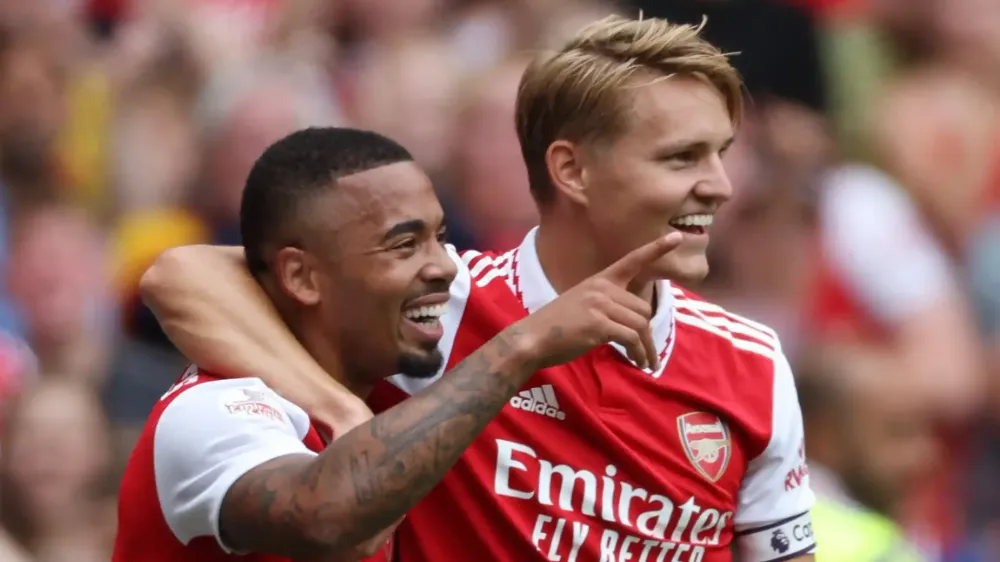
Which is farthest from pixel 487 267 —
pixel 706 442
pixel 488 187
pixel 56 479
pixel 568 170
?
pixel 488 187

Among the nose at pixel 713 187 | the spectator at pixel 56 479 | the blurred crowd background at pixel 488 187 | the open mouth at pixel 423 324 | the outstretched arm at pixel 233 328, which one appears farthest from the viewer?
the blurred crowd background at pixel 488 187

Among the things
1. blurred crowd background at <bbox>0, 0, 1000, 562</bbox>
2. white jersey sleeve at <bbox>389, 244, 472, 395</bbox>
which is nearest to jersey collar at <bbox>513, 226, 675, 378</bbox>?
white jersey sleeve at <bbox>389, 244, 472, 395</bbox>

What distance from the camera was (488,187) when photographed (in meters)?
6.22

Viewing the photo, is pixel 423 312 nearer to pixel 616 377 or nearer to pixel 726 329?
pixel 616 377

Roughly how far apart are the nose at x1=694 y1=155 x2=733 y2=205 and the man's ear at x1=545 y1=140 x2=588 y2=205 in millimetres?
265

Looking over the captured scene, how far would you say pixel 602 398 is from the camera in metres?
3.80

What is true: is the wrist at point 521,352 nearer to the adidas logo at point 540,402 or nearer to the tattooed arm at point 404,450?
the tattooed arm at point 404,450

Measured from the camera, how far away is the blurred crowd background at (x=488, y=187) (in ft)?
18.4

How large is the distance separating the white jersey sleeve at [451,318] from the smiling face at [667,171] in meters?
0.33

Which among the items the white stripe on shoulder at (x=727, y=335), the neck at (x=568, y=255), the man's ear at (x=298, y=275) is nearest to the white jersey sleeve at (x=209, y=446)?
the man's ear at (x=298, y=275)

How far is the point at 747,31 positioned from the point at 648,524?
10.6 feet

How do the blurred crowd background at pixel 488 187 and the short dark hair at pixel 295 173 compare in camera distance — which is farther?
the blurred crowd background at pixel 488 187

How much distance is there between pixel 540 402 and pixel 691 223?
491mm

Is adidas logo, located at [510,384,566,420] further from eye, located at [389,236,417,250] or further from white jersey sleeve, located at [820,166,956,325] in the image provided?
white jersey sleeve, located at [820,166,956,325]
